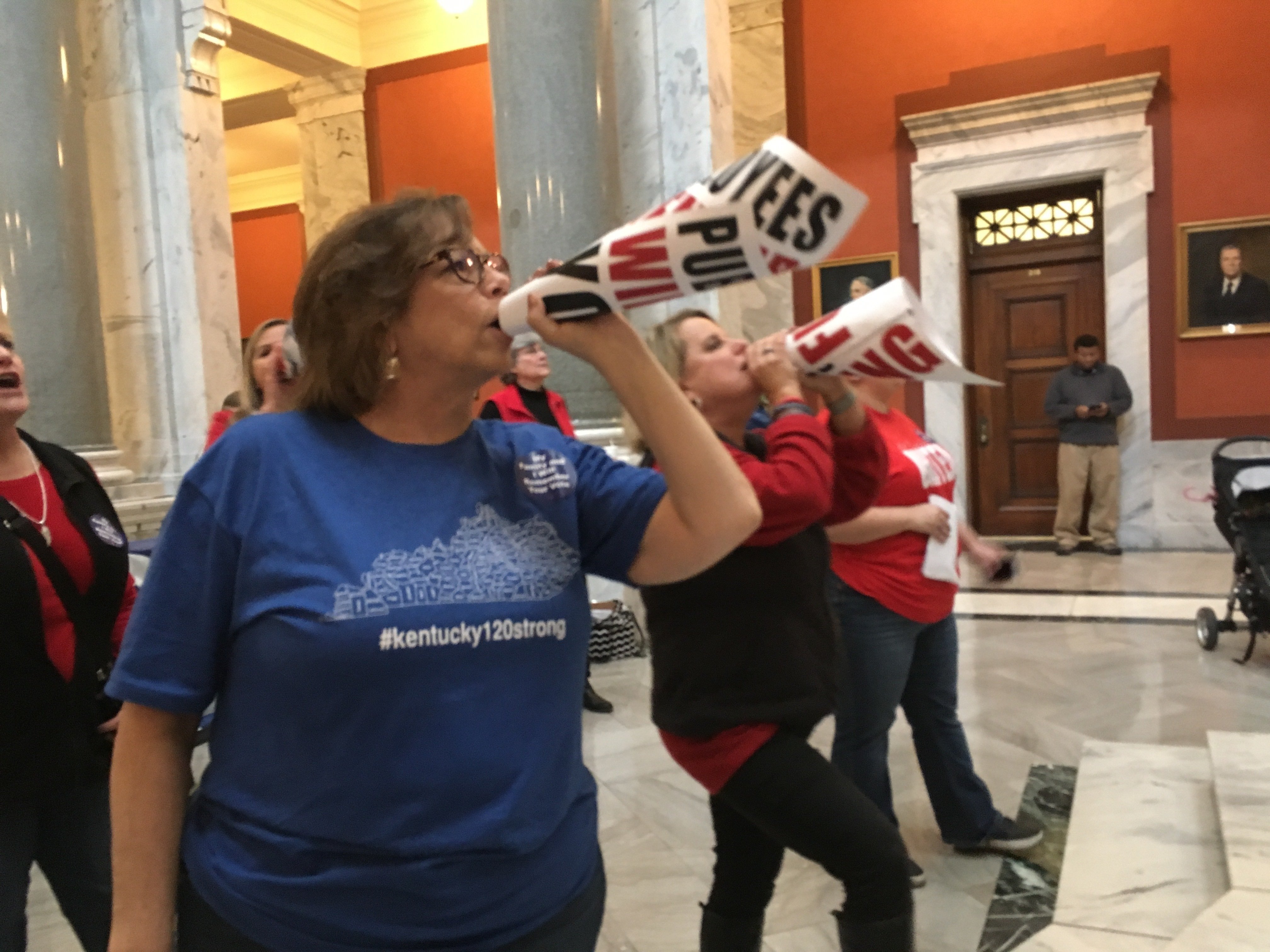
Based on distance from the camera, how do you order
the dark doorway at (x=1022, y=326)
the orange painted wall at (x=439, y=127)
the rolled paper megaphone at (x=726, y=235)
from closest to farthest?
the rolled paper megaphone at (x=726, y=235) → the dark doorway at (x=1022, y=326) → the orange painted wall at (x=439, y=127)

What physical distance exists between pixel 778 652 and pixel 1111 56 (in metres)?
8.45

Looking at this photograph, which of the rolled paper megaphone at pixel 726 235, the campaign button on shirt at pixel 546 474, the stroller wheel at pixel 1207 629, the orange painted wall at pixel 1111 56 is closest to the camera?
the rolled paper megaphone at pixel 726 235

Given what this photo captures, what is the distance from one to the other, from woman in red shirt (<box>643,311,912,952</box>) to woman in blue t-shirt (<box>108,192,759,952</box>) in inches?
22.3

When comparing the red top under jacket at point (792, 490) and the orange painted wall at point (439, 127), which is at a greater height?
the orange painted wall at point (439, 127)

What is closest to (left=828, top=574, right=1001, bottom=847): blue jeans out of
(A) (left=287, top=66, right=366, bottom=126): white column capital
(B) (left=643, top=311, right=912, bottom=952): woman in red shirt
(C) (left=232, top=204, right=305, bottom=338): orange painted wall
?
(B) (left=643, top=311, right=912, bottom=952): woman in red shirt

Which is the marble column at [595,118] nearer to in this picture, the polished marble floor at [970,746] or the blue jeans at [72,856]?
the polished marble floor at [970,746]

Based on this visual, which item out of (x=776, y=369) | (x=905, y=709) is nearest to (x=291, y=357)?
(x=776, y=369)

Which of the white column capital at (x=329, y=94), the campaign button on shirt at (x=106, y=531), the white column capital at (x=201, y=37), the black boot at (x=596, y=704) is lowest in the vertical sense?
the black boot at (x=596, y=704)

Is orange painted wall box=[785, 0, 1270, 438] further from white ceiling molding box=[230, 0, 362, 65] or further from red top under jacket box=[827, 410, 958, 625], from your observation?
red top under jacket box=[827, 410, 958, 625]

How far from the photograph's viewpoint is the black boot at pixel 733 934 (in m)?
1.96

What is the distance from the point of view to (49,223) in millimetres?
5426

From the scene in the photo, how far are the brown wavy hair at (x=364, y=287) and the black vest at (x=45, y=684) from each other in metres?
0.90

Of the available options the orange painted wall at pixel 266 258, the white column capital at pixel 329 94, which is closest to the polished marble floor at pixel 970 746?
the white column capital at pixel 329 94

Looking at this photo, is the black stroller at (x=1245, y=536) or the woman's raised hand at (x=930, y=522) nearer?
the woman's raised hand at (x=930, y=522)
